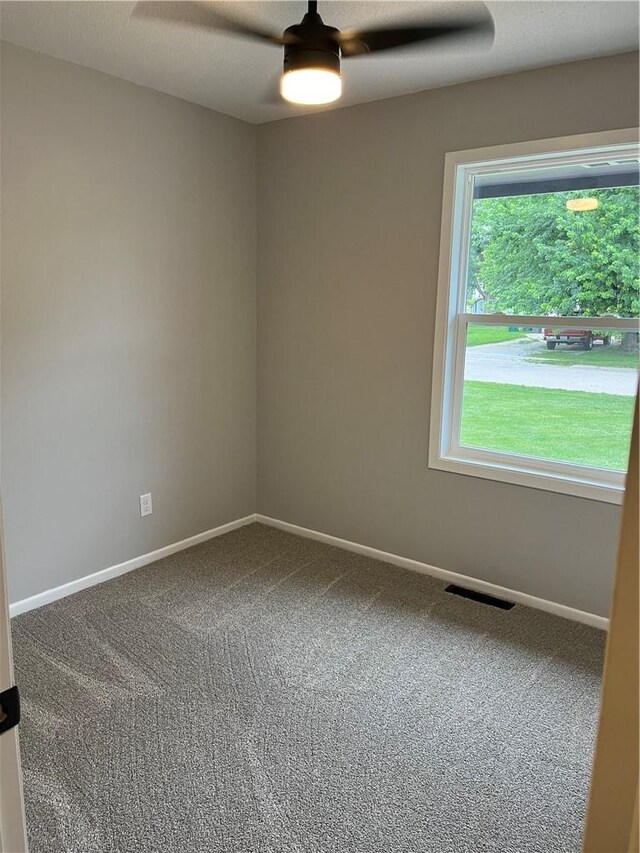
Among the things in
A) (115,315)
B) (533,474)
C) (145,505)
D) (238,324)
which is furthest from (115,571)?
(533,474)

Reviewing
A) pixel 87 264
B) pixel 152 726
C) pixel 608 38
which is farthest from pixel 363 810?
pixel 608 38

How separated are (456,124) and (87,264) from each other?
193 cm

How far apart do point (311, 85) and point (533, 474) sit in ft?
6.63

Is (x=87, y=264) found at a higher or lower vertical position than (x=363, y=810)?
higher

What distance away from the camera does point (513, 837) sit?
5.79 ft

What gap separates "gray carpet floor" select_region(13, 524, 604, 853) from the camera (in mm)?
1791

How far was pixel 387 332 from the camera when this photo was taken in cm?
337

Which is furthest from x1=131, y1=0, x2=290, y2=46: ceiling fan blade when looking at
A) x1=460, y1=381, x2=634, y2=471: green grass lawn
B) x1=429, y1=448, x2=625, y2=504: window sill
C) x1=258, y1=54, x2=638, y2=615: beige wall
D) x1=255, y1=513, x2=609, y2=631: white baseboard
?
x1=255, y1=513, x2=609, y2=631: white baseboard

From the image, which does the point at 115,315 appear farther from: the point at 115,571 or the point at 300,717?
the point at 300,717

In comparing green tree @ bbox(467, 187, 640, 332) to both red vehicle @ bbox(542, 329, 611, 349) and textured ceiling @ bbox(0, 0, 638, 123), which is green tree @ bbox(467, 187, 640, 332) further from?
textured ceiling @ bbox(0, 0, 638, 123)

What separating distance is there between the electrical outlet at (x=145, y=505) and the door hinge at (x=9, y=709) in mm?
2674

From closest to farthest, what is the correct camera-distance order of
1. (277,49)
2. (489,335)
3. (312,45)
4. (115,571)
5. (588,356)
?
(312,45) → (277,49) → (588,356) → (489,335) → (115,571)

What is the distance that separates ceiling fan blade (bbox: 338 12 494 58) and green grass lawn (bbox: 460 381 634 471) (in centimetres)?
166

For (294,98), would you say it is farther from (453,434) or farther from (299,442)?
(299,442)
